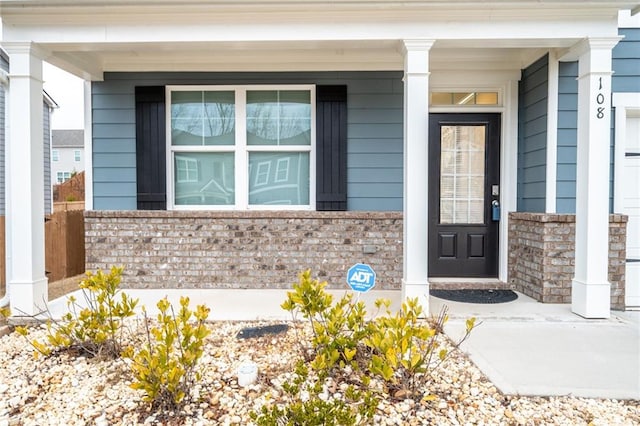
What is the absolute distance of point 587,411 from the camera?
2117 millimetres

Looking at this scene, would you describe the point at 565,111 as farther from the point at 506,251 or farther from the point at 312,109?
the point at 312,109

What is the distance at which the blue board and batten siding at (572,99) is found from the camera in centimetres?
397

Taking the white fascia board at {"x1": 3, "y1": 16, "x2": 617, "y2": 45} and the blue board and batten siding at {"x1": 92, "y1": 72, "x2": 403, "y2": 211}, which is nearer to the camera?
the white fascia board at {"x1": 3, "y1": 16, "x2": 617, "y2": 45}

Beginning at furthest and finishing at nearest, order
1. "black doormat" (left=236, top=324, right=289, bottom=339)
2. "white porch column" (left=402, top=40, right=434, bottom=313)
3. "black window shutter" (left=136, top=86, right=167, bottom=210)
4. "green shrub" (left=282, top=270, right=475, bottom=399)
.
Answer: "black window shutter" (left=136, top=86, right=167, bottom=210) → "white porch column" (left=402, top=40, right=434, bottom=313) → "black doormat" (left=236, top=324, right=289, bottom=339) → "green shrub" (left=282, top=270, right=475, bottom=399)

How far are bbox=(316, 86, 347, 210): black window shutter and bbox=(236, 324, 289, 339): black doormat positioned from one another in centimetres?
166

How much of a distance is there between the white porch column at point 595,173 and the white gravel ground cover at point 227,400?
147cm

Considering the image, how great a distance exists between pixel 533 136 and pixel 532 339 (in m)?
2.29

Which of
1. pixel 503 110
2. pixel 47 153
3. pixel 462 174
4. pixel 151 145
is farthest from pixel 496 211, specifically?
pixel 47 153

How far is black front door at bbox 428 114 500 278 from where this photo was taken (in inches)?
183

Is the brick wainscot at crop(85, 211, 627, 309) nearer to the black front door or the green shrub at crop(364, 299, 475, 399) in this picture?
the black front door

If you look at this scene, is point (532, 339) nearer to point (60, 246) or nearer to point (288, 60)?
point (288, 60)

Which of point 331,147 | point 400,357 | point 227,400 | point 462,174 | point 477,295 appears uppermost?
point 331,147

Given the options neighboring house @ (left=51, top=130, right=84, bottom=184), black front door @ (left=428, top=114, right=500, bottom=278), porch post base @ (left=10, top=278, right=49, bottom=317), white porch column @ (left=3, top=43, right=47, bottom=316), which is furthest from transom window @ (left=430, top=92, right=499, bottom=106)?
neighboring house @ (left=51, top=130, right=84, bottom=184)

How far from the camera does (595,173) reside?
135 inches
